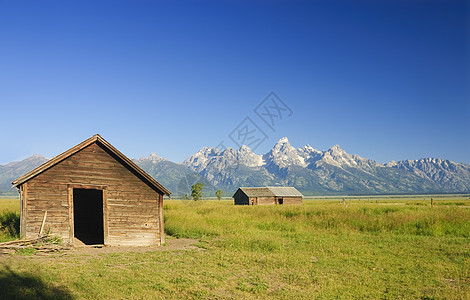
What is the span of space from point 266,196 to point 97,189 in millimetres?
60585

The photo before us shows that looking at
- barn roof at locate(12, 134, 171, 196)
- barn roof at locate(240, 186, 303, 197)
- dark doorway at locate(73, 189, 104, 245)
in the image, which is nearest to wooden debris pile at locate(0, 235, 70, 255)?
barn roof at locate(12, 134, 171, 196)

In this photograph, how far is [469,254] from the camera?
15.7 m

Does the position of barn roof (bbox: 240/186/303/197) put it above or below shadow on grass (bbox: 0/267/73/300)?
below

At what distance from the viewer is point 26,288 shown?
9.54 metres

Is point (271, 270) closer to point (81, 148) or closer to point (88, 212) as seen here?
point (81, 148)

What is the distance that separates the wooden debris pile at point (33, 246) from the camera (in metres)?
15.8

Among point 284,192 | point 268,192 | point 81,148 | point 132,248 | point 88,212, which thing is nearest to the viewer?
point 132,248

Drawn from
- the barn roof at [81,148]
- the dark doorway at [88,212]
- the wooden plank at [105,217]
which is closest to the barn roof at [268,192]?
the dark doorway at [88,212]

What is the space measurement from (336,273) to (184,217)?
18782 millimetres

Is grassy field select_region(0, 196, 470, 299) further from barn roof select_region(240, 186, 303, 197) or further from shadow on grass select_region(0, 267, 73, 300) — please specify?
barn roof select_region(240, 186, 303, 197)

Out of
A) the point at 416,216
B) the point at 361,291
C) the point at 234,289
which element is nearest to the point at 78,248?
the point at 234,289

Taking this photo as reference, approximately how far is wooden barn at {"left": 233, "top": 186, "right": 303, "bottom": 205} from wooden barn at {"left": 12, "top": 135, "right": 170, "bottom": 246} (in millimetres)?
56265

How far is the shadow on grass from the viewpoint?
29.6ft

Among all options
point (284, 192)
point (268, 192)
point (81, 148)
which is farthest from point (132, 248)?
point (284, 192)
